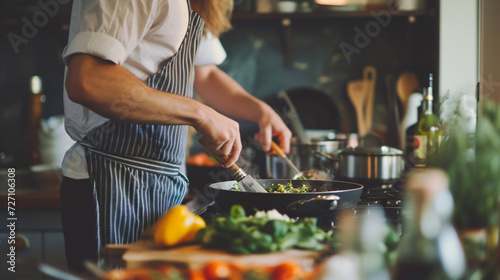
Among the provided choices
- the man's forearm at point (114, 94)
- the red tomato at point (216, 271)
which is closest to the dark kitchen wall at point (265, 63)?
the man's forearm at point (114, 94)

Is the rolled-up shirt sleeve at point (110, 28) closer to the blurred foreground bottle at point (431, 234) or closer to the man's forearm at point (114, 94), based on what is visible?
the man's forearm at point (114, 94)

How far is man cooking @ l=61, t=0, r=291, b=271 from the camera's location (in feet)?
3.42

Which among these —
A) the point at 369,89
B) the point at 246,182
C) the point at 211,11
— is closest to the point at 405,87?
the point at 369,89

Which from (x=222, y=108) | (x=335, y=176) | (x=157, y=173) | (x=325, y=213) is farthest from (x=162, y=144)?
(x=335, y=176)

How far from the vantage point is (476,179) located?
60 centimetres

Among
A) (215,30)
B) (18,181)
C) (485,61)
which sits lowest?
(18,181)

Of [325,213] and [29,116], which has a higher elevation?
[29,116]

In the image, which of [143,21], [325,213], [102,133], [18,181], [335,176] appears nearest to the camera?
[325,213]

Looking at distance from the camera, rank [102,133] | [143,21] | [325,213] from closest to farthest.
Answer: [325,213] < [143,21] < [102,133]

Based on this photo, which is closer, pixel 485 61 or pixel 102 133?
pixel 485 61

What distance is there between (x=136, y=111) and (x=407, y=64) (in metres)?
2.19

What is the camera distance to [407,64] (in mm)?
2918

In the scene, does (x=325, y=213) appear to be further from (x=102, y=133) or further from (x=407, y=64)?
(x=407, y=64)

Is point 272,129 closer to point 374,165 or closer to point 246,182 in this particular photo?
point 374,165
